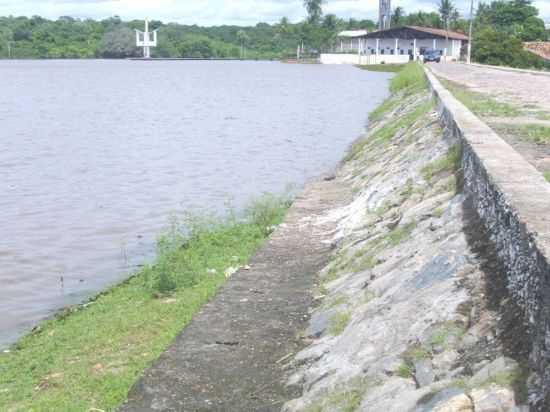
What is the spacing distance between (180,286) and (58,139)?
20.1 meters

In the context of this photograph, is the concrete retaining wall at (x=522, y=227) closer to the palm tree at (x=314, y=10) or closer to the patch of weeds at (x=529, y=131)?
the patch of weeds at (x=529, y=131)

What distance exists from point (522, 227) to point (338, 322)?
2.11 meters

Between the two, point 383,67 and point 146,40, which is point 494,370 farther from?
point 146,40

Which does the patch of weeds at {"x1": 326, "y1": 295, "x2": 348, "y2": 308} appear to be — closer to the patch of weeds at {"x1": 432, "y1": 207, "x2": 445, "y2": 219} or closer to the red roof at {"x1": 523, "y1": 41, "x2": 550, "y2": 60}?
the patch of weeds at {"x1": 432, "y1": 207, "x2": 445, "y2": 219}

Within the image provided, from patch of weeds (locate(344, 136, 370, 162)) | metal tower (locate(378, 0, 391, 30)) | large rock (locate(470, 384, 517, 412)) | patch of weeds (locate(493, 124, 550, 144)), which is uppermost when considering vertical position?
metal tower (locate(378, 0, 391, 30))

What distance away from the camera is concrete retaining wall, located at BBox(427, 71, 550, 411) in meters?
3.23

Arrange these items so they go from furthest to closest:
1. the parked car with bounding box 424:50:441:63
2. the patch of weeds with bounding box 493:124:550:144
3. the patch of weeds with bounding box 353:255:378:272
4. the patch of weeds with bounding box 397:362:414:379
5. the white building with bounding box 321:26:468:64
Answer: the white building with bounding box 321:26:468:64
the parked car with bounding box 424:50:441:63
the patch of weeds with bounding box 493:124:550:144
the patch of weeds with bounding box 353:255:378:272
the patch of weeds with bounding box 397:362:414:379

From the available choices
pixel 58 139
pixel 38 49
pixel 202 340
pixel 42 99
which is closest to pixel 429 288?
pixel 202 340

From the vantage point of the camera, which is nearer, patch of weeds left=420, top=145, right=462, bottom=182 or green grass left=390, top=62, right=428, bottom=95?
patch of weeds left=420, top=145, right=462, bottom=182

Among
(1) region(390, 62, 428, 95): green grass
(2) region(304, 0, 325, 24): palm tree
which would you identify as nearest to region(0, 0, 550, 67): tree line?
(2) region(304, 0, 325, 24): palm tree

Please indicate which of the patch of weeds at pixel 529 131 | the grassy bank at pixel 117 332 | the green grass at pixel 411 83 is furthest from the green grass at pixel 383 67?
the grassy bank at pixel 117 332

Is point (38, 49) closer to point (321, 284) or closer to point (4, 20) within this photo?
point (4, 20)

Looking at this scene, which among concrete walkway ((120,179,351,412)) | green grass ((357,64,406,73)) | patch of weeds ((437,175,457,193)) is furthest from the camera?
green grass ((357,64,406,73))

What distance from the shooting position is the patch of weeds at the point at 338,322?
5.64 meters
